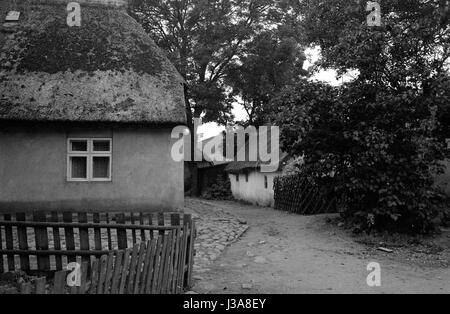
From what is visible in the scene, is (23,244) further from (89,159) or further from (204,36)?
(204,36)

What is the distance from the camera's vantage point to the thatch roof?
12.3 m

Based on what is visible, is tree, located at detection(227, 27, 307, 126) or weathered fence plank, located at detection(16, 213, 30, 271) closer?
weathered fence plank, located at detection(16, 213, 30, 271)

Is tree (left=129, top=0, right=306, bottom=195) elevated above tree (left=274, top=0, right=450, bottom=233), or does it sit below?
above

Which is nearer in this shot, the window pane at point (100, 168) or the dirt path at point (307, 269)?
the dirt path at point (307, 269)

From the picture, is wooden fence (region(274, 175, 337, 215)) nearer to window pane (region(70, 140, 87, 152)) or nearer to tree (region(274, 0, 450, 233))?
tree (region(274, 0, 450, 233))

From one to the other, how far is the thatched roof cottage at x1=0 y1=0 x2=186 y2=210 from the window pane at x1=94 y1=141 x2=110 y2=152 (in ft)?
0.10

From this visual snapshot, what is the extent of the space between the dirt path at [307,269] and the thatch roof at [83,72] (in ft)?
16.7

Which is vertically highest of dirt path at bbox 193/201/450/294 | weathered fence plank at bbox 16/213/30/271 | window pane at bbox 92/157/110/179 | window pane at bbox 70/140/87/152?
window pane at bbox 70/140/87/152

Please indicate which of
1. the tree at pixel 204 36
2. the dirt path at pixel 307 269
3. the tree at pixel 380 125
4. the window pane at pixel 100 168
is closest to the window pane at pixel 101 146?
the window pane at pixel 100 168

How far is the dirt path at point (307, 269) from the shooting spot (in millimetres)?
6281

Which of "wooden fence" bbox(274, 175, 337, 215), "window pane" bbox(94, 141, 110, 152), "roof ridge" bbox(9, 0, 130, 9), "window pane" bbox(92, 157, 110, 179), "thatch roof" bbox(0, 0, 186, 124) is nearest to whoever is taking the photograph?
"thatch roof" bbox(0, 0, 186, 124)

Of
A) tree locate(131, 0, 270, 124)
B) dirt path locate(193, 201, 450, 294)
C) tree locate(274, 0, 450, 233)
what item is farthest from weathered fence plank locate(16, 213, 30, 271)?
tree locate(131, 0, 270, 124)

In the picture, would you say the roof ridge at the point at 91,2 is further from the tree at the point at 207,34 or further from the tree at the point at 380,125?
the tree at the point at 207,34
